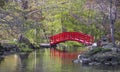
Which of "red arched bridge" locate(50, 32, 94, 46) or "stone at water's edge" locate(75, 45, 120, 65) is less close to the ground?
"stone at water's edge" locate(75, 45, 120, 65)

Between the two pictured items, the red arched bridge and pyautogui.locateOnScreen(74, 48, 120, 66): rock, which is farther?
the red arched bridge

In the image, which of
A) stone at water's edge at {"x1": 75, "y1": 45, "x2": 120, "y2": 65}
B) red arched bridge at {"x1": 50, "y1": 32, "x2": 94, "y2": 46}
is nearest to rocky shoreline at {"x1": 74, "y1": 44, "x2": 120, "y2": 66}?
stone at water's edge at {"x1": 75, "y1": 45, "x2": 120, "y2": 65}

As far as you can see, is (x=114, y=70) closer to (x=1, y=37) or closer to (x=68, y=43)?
(x=1, y=37)

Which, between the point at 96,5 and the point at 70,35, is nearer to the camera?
the point at 96,5

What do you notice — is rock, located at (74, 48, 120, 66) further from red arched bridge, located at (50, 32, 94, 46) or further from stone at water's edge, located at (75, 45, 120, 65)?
red arched bridge, located at (50, 32, 94, 46)

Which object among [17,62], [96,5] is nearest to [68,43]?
[96,5]

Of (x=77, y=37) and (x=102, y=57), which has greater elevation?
(x=102, y=57)

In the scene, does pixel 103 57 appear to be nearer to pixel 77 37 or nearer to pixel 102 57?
pixel 102 57

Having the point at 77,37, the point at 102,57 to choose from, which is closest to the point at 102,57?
the point at 102,57

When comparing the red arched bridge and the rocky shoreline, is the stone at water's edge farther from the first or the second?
the red arched bridge

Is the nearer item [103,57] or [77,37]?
[103,57]

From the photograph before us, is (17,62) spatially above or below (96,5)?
below

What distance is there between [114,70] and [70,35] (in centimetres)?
1995

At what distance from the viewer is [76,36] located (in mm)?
42250
